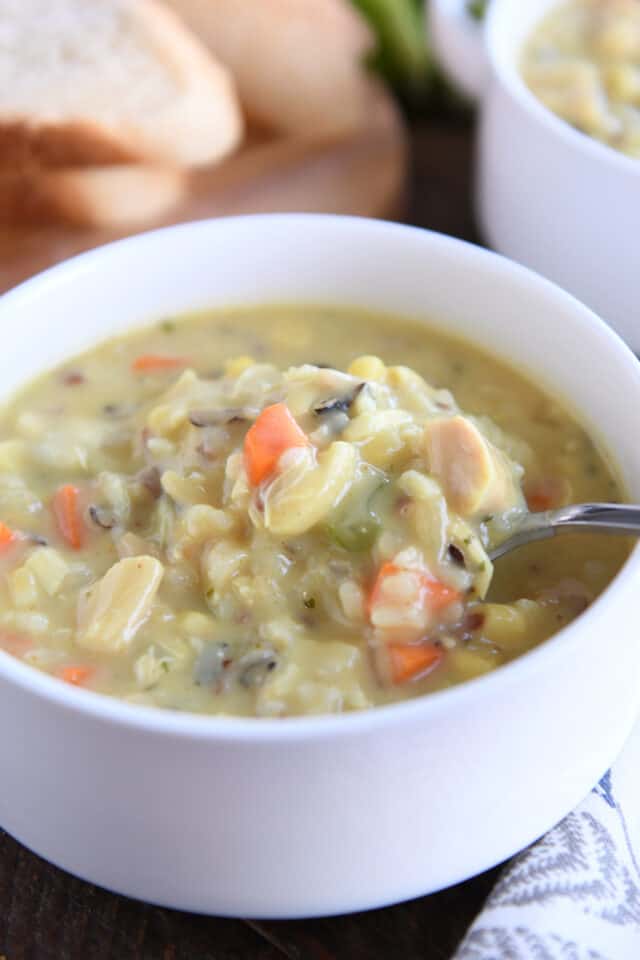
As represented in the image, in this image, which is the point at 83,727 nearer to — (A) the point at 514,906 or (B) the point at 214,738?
(B) the point at 214,738

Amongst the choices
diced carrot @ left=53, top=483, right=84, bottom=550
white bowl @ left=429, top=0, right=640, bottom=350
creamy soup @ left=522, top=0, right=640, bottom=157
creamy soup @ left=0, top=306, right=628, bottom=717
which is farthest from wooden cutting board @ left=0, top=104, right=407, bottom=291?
diced carrot @ left=53, top=483, right=84, bottom=550

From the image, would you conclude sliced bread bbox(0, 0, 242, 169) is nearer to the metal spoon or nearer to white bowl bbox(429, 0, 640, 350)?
white bowl bbox(429, 0, 640, 350)

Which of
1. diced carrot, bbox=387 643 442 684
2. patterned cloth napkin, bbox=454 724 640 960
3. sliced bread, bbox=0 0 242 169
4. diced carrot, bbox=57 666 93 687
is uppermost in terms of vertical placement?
diced carrot, bbox=387 643 442 684

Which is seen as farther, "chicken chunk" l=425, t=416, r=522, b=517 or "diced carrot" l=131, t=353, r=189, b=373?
"diced carrot" l=131, t=353, r=189, b=373

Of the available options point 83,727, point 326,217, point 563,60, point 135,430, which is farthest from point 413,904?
point 563,60

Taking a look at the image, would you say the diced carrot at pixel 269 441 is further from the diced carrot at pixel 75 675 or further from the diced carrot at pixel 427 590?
the diced carrot at pixel 75 675

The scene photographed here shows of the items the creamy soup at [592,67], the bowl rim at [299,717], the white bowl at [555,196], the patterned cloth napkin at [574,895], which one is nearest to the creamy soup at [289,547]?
the bowl rim at [299,717]

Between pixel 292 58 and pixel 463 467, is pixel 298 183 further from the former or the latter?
pixel 463 467
